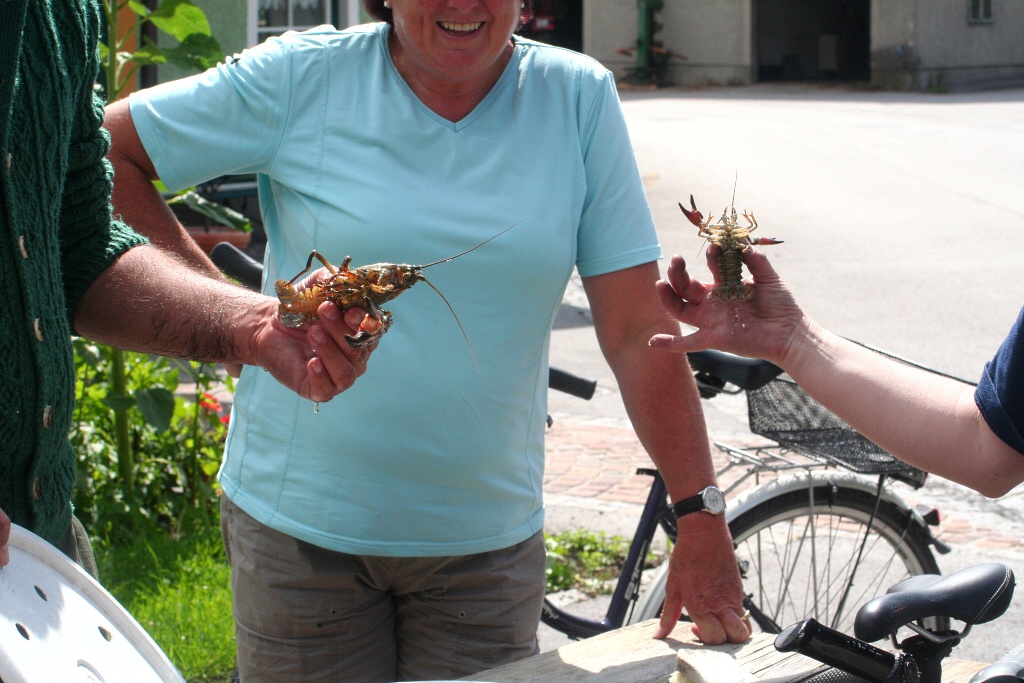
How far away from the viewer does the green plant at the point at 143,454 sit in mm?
5113

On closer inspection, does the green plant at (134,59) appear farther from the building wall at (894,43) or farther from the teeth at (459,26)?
the building wall at (894,43)

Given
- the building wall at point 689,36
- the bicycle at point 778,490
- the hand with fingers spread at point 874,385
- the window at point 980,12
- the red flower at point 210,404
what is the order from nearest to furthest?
the hand with fingers spread at point 874,385 < the bicycle at point 778,490 < the red flower at point 210,404 < the window at point 980,12 < the building wall at point 689,36

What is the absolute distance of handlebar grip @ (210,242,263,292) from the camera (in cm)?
330

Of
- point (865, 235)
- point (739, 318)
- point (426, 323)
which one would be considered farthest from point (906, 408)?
point (865, 235)

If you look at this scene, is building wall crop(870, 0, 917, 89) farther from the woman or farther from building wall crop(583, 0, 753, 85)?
the woman

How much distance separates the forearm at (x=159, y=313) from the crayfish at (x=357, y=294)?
0.60 feet

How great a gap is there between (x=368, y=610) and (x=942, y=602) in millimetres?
1284

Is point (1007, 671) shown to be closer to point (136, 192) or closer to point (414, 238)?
point (414, 238)

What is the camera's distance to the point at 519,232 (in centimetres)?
247

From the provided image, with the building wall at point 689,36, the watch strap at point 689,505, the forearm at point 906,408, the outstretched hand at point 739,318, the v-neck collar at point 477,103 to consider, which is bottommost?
the watch strap at point 689,505

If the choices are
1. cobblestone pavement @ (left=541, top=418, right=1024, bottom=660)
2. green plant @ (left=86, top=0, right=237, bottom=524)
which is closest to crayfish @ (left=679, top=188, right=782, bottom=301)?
cobblestone pavement @ (left=541, top=418, right=1024, bottom=660)

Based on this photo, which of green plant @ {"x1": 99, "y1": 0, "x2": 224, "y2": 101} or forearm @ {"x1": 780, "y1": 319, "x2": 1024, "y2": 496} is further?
green plant @ {"x1": 99, "y1": 0, "x2": 224, "y2": 101}

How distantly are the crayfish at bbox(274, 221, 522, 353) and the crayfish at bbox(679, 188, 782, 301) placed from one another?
1.90ft

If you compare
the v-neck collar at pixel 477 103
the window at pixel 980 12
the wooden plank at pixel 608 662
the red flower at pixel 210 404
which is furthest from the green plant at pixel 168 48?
the window at pixel 980 12
